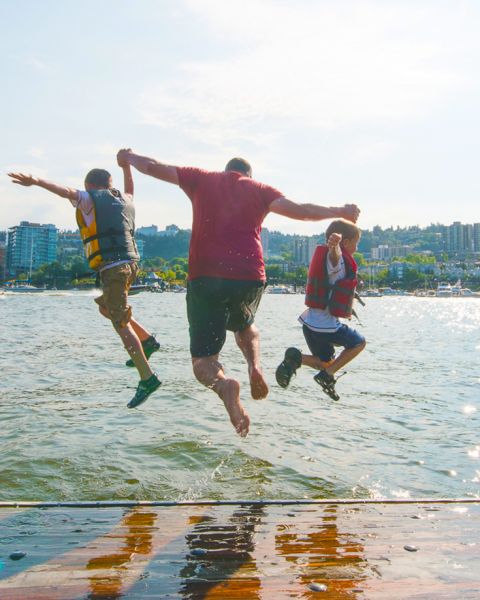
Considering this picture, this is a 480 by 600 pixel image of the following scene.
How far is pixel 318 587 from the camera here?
4.47 m

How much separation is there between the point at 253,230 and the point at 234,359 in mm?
24303

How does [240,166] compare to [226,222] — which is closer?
[226,222]

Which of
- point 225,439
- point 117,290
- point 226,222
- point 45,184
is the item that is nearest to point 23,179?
point 45,184

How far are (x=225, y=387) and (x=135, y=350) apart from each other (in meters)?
1.59

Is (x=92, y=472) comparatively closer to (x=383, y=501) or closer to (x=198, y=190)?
(x=383, y=501)

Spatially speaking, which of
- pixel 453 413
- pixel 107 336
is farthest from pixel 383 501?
pixel 107 336

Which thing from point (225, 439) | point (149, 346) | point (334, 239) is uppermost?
point (334, 239)

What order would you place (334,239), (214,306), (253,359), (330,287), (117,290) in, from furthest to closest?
(330,287) → (117,290) → (334,239) → (253,359) → (214,306)

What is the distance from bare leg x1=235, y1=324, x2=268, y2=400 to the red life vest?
55.3 inches

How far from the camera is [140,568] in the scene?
188 inches

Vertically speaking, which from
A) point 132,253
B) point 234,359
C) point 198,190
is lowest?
point 234,359

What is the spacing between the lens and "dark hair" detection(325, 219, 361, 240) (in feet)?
23.1

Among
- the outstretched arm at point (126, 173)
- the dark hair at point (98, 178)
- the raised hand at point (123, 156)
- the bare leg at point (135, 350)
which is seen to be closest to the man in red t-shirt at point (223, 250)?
the raised hand at point (123, 156)

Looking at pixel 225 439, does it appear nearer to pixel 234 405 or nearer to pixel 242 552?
pixel 234 405
